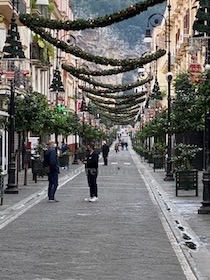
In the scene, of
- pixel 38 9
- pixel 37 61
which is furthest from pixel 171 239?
pixel 37 61

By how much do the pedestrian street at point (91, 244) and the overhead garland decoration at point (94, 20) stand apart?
4171mm

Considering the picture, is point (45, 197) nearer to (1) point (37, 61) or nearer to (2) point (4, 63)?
(2) point (4, 63)

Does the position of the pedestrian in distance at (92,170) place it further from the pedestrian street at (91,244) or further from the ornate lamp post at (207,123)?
the ornate lamp post at (207,123)

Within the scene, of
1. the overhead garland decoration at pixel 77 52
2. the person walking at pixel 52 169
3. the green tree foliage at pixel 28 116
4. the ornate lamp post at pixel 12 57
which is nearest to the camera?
the overhead garland decoration at pixel 77 52

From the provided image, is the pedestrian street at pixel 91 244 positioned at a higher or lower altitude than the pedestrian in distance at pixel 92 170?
lower

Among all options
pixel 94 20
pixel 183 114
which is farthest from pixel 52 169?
pixel 183 114

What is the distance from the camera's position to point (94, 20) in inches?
608

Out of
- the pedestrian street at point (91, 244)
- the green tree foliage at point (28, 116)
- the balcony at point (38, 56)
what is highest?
the balcony at point (38, 56)

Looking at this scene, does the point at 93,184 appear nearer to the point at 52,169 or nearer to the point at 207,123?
the point at 52,169

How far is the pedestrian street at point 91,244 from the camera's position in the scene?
11031 mm

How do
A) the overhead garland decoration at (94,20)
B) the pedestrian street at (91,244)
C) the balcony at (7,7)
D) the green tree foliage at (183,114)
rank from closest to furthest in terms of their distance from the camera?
the pedestrian street at (91,244)
the overhead garland decoration at (94,20)
the balcony at (7,7)
the green tree foliage at (183,114)

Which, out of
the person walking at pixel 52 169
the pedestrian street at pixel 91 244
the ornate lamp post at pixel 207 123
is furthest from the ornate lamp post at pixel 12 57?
the ornate lamp post at pixel 207 123

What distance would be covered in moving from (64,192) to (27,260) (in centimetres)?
1619

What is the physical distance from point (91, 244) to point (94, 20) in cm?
451
